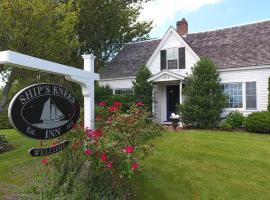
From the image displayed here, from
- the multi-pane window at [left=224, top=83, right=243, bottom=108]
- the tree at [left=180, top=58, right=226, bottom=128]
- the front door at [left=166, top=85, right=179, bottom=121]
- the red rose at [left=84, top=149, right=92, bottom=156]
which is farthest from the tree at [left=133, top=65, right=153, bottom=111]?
the red rose at [left=84, top=149, right=92, bottom=156]

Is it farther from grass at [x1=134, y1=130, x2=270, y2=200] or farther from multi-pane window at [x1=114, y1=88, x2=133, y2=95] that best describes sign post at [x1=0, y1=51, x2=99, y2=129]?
multi-pane window at [x1=114, y1=88, x2=133, y2=95]

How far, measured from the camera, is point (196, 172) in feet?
26.9

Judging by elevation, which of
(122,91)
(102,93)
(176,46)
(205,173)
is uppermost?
(176,46)

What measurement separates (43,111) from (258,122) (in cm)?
1320

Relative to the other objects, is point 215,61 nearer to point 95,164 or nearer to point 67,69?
point 67,69

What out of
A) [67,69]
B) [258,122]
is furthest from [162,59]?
[67,69]

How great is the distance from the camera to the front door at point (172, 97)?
2198 centimetres

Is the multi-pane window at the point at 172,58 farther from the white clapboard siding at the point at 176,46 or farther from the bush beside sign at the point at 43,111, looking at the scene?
the bush beside sign at the point at 43,111

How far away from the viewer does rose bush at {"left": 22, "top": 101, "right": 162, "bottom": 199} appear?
5.85 m

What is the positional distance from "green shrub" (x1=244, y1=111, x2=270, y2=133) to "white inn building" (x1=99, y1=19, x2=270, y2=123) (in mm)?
1813

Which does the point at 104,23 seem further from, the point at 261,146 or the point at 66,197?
the point at 66,197

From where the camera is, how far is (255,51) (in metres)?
19.3

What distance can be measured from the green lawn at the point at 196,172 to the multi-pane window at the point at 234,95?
7693 mm

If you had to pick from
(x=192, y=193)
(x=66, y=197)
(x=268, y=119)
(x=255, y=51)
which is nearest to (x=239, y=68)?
(x=255, y=51)
